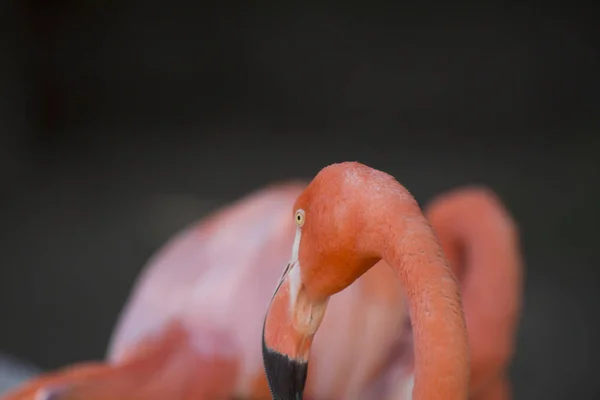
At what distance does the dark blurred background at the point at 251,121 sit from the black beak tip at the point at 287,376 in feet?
6.42

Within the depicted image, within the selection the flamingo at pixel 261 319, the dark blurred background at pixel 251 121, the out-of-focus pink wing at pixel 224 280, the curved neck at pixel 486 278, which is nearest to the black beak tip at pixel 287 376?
the flamingo at pixel 261 319

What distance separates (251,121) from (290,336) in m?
2.70

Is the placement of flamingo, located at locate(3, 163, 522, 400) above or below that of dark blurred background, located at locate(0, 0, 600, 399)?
below

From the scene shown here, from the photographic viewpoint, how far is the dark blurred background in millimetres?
2867

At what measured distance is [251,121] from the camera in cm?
340

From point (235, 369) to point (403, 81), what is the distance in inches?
88.4

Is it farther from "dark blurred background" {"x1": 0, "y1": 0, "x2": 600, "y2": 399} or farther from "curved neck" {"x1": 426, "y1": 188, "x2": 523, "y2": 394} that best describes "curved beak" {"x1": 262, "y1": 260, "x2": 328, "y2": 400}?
"dark blurred background" {"x1": 0, "y1": 0, "x2": 600, "y2": 399}

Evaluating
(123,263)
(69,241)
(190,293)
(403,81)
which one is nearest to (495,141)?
(403,81)

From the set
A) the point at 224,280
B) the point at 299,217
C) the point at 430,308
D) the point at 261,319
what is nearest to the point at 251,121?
the point at 224,280

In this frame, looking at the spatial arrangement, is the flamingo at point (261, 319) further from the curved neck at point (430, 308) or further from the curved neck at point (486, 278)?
the curved neck at point (430, 308)

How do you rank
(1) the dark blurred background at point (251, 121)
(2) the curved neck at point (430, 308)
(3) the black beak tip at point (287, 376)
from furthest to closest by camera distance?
(1) the dark blurred background at point (251, 121), (3) the black beak tip at point (287, 376), (2) the curved neck at point (430, 308)

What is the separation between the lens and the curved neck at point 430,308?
0.60 m

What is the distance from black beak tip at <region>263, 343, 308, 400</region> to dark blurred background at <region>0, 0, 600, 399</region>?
1.96 metres

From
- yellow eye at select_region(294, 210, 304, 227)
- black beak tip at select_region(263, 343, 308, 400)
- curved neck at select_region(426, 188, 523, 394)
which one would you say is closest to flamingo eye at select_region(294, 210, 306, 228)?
yellow eye at select_region(294, 210, 304, 227)
